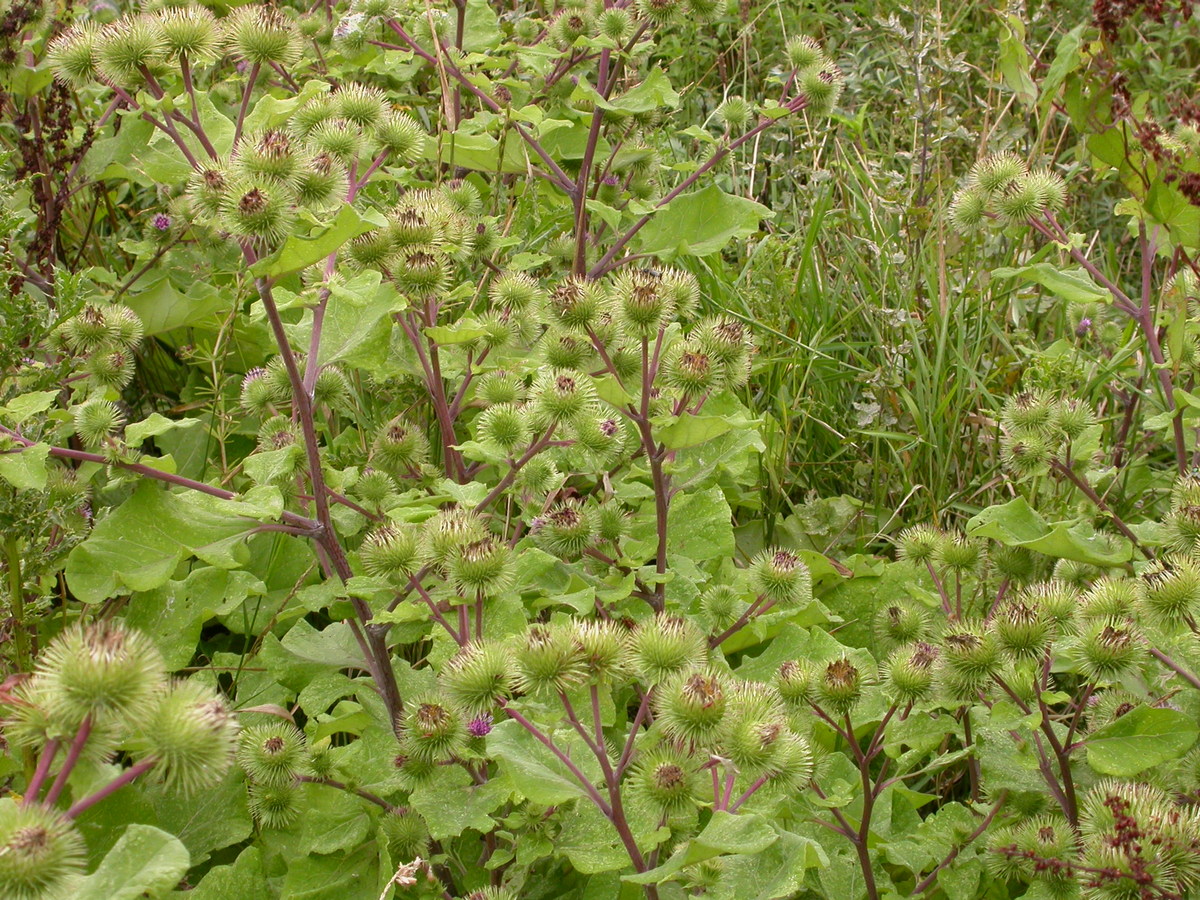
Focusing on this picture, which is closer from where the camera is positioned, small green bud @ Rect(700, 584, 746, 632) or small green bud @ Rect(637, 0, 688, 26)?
small green bud @ Rect(700, 584, 746, 632)

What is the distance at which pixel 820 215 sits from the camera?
11.7 ft

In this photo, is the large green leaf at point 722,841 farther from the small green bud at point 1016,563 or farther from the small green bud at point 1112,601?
the small green bud at point 1016,563

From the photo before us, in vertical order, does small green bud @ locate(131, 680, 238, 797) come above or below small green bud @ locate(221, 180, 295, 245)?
below

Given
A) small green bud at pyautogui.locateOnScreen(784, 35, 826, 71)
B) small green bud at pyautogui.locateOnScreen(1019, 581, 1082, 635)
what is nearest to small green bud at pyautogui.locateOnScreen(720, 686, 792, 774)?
small green bud at pyautogui.locateOnScreen(1019, 581, 1082, 635)

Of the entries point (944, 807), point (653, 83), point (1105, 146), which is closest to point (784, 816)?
point (944, 807)

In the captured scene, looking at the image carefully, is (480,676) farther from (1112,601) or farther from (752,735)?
(1112,601)

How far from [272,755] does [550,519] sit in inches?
24.5

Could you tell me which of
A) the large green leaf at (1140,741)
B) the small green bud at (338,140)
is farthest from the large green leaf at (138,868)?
the large green leaf at (1140,741)

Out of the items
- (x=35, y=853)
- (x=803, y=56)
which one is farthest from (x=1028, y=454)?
(x=35, y=853)

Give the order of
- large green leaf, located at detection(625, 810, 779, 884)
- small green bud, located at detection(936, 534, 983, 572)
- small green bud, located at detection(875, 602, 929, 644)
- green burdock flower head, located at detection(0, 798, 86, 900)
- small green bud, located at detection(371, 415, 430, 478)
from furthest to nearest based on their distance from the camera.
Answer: small green bud, located at detection(371, 415, 430, 478) < small green bud, located at detection(936, 534, 983, 572) < small green bud, located at detection(875, 602, 929, 644) < large green leaf, located at detection(625, 810, 779, 884) < green burdock flower head, located at detection(0, 798, 86, 900)

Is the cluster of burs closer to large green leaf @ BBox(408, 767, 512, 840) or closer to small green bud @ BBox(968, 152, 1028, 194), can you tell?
large green leaf @ BBox(408, 767, 512, 840)

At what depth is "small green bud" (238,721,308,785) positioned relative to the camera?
6.06 ft

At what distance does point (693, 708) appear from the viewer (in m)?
1.46

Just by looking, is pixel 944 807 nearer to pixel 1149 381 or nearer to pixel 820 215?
pixel 1149 381
